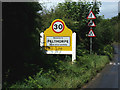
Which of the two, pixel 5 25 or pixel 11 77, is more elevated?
pixel 5 25

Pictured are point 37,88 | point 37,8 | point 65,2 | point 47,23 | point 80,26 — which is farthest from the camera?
point 65,2

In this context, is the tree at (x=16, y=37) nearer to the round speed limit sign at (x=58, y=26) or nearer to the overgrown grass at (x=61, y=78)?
the overgrown grass at (x=61, y=78)

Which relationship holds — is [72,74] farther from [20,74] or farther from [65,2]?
[65,2]

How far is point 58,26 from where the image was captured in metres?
12.1

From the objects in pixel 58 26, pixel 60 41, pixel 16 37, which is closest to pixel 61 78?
pixel 16 37

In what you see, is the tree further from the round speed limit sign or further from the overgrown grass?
the round speed limit sign

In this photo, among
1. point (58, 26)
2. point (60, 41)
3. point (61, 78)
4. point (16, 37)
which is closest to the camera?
point (16, 37)

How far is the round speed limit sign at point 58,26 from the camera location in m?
12.0

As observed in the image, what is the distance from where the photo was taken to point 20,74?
295 inches

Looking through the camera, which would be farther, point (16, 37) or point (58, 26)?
point (58, 26)

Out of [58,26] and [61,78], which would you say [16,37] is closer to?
[61,78]

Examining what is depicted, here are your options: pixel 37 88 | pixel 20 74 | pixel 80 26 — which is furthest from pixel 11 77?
pixel 80 26

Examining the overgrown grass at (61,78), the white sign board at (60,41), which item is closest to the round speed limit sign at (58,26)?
the white sign board at (60,41)

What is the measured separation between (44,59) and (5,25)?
3.14m
